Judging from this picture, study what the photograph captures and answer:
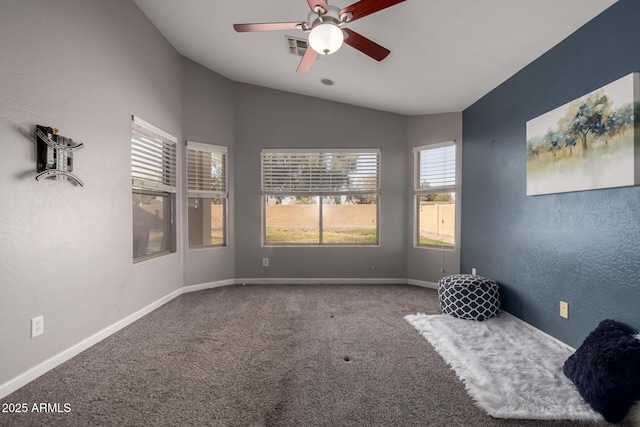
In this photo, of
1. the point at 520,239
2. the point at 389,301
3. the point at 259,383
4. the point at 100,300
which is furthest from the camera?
the point at 389,301

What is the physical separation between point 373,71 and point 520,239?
2431 millimetres

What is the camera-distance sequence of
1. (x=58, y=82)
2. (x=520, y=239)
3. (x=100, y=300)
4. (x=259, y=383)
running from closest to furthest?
(x=259, y=383) → (x=58, y=82) → (x=100, y=300) → (x=520, y=239)

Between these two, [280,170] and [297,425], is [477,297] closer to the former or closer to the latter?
[297,425]

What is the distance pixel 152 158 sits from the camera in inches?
143

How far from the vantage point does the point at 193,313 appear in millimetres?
3424

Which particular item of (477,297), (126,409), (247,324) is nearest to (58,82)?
(126,409)

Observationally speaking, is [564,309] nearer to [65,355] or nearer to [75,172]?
[65,355]

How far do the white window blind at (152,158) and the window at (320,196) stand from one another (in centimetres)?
135

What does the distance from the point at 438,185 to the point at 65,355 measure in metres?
4.56

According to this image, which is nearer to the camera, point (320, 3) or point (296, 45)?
point (320, 3)

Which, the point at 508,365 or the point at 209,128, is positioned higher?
the point at 209,128

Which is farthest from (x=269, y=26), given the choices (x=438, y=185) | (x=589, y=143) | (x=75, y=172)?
(x=438, y=185)

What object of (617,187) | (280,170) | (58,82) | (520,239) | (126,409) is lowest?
(126,409)

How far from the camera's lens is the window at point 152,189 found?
3363 mm
